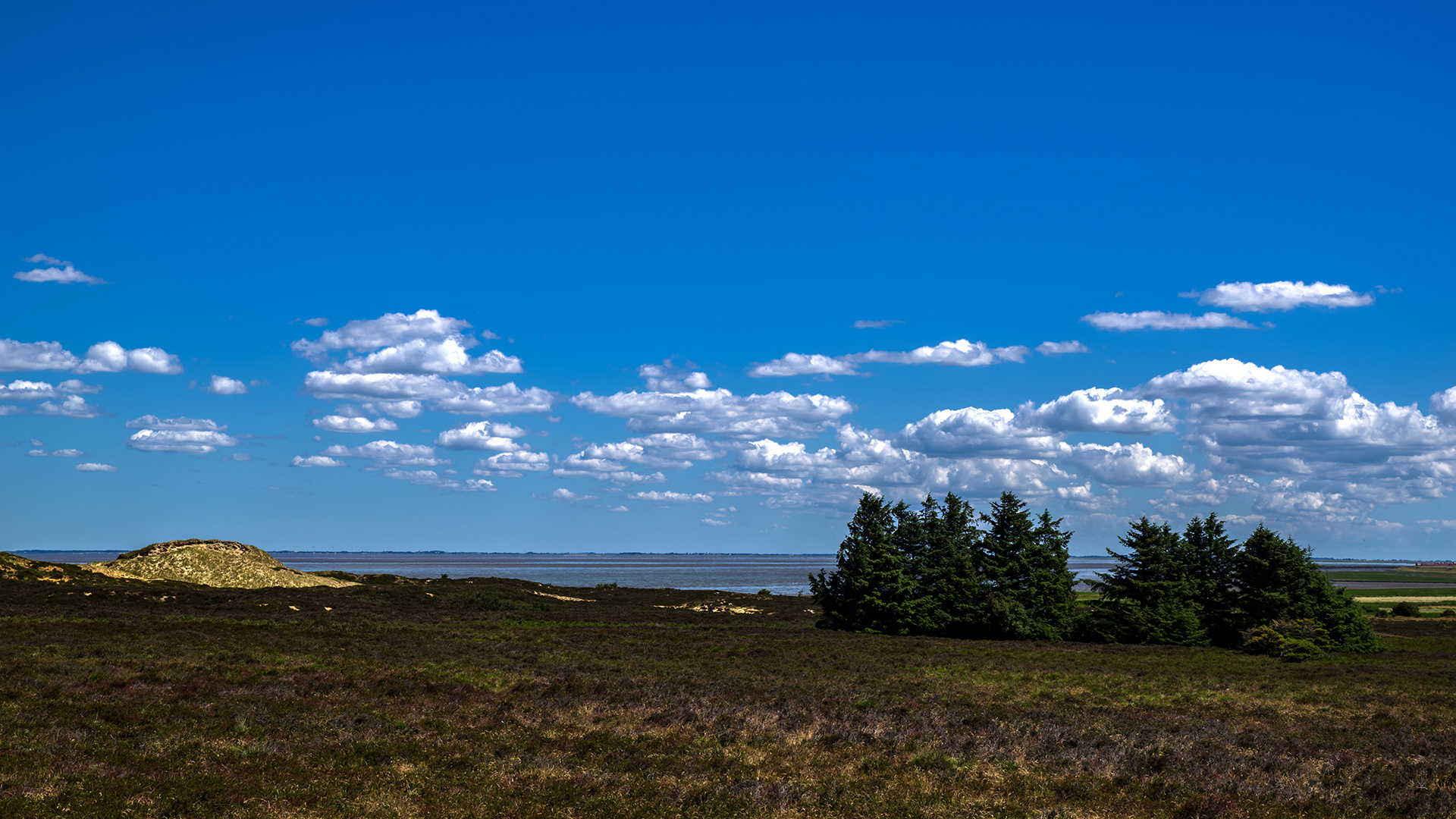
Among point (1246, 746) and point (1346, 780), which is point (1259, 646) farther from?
point (1346, 780)

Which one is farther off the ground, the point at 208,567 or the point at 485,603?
the point at 208,567

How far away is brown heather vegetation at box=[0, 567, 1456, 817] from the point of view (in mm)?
16125

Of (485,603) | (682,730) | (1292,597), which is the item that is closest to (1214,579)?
(1292,597)

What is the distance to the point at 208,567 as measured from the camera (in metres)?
91.6

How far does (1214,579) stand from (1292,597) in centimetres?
442

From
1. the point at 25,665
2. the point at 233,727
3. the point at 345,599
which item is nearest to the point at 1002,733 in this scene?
the point at 233,727

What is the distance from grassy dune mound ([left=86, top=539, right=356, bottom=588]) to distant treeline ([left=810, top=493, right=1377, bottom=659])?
59.7m

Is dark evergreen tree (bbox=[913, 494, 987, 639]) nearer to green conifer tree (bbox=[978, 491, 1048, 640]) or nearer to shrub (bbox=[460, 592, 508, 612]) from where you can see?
green conifer tree (bbox=[978, 491, 1048, 640])

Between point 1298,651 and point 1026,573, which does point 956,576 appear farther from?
point 1298,651

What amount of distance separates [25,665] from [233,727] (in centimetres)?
1269

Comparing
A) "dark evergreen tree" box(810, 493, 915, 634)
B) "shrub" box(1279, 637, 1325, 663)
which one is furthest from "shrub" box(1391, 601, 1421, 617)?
"dark evergreen tree" box(810, 493, 915, 634)

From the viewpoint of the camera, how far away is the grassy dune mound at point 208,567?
288ft

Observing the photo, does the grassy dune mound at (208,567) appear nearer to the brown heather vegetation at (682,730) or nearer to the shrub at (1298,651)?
the brown heather vegetation at (682,730)

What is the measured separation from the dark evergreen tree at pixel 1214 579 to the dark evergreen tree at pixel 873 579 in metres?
18.6
